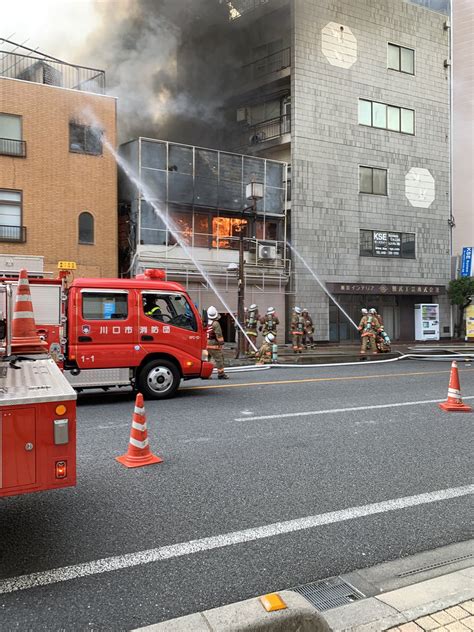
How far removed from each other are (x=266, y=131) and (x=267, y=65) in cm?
289

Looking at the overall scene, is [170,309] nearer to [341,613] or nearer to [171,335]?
[171,335]

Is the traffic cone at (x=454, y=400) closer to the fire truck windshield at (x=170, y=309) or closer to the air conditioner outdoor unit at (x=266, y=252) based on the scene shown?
the fire truck windshield at (x=170, y=309)

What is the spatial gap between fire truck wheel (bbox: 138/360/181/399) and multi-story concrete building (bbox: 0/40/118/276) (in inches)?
434

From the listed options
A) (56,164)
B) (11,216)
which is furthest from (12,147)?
(11,216)

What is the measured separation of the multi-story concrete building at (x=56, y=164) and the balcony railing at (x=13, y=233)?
0.03 metres

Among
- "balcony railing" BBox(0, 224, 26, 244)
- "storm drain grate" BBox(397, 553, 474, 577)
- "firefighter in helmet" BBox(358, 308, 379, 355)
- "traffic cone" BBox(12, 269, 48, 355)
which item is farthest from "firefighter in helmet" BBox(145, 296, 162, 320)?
"balcony railing" BBox(0, 224, 26, 244)

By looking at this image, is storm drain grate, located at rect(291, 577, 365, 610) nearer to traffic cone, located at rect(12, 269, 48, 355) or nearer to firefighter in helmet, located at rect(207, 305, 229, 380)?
traffic cone, located at rect(12, 269, 48, 355)

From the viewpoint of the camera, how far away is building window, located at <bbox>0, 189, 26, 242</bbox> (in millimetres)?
17391

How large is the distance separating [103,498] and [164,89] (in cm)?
2103

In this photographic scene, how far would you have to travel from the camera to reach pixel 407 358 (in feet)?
55.6

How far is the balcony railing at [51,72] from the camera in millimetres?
18938

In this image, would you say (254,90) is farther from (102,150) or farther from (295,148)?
(102,150)

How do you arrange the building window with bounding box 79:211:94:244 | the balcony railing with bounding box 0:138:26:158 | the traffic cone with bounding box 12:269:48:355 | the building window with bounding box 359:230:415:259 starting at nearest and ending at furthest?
1. the traffic cone with bounding box 12:269:48:355
2. the balcony railing with bounding box 0:138:26:158
3. the building window with bounding box 79:211:94:244
4. the building window with bounding box 359:230:415:259

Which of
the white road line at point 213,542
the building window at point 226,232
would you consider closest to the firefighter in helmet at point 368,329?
the building window at point 226,232
